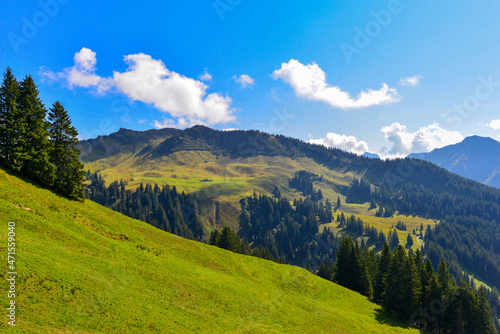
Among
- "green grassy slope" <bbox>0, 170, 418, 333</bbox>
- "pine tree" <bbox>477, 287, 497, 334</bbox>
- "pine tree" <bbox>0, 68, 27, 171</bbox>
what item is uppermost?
"pine tree" <bbox>0, 68, 27, 171</bbox>

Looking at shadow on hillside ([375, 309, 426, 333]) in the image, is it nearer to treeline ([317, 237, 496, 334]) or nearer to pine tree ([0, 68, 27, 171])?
treeline ([317, 237, 496, 334])

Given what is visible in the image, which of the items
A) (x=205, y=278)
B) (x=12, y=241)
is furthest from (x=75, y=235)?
(x=205, y=278)

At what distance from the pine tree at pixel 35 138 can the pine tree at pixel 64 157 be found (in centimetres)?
151

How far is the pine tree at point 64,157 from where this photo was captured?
4334 cm

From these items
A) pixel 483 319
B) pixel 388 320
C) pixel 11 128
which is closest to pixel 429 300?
pixel 483 319

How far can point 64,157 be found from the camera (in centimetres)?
4438

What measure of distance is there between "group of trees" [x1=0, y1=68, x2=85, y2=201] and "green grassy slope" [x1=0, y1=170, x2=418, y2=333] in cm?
369

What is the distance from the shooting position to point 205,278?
124ft

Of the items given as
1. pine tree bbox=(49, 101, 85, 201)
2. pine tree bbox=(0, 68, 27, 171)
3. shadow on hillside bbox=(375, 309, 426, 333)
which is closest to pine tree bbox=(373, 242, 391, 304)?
shadow on hillside bbox=(375, 309, 426, 333)

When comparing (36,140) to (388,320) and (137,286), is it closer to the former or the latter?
(137,286)

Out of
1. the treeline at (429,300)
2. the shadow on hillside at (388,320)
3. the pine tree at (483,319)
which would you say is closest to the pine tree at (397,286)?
the treeline at (429,300)

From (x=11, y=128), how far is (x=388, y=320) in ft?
260

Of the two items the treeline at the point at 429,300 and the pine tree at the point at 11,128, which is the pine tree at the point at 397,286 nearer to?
the treeline at the point at 429,300

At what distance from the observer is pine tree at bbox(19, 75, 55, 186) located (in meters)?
39.6
